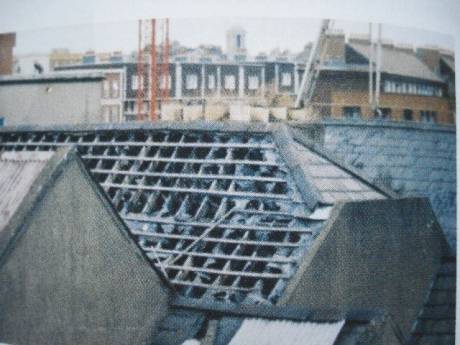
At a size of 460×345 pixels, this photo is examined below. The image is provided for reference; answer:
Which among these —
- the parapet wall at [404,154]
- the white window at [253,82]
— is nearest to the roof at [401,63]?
the parapet wall at [404,154]

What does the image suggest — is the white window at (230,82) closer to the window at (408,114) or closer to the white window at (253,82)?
the white window at (253,82)

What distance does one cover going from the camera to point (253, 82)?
10.4 ft

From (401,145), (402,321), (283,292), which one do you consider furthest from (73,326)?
(401,145)

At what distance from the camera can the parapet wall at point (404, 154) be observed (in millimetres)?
2998

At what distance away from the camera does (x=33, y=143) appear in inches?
151

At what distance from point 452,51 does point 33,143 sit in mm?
2697

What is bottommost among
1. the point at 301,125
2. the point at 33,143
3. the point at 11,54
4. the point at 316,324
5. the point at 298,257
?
the point at 316,324

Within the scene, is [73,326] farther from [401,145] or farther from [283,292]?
[401,145]

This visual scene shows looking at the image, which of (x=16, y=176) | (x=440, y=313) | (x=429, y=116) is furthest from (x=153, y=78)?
(x=440, y=313)

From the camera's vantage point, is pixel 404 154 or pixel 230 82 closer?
pixel 404 154

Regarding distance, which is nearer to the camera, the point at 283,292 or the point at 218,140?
the point at 283,292

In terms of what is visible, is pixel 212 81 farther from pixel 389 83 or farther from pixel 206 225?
pixel 389 83

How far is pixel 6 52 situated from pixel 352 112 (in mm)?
2312

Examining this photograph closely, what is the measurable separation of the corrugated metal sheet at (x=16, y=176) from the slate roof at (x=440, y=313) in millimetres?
2308
